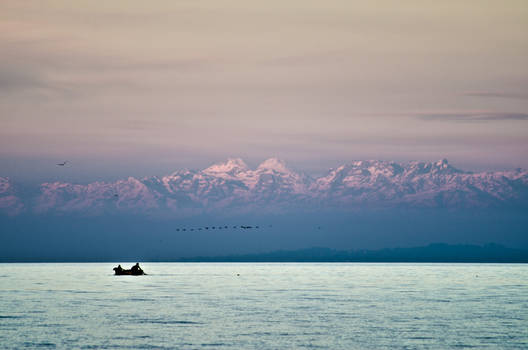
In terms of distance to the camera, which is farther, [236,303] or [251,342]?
[236,303]

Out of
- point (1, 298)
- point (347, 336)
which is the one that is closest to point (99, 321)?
point (347, 336)

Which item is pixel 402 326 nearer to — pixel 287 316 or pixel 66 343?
pixel 287 316

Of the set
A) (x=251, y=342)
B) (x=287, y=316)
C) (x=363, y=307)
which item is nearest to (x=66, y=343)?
(x=251, y=342)

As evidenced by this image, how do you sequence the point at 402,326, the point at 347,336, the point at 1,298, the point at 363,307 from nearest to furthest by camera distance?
the point at 347,336 → the point at 402,326 → the point at 363,307 → the point at 1,298

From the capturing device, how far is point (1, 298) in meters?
130

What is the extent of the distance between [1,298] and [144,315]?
4519 cm

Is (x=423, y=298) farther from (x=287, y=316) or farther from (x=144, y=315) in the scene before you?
(x=144, y=315)

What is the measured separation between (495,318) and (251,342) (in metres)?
38.8

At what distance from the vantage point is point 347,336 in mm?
76000

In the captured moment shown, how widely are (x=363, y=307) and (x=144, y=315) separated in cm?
3387

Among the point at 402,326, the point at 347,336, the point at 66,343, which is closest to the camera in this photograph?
the point at 66,343

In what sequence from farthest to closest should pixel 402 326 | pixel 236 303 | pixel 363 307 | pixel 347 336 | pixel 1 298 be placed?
pixel 1 298
pixel 236 303
pixel 363 307
pixel 402 326
pixel 347 336

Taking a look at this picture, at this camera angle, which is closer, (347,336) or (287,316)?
(347,336)

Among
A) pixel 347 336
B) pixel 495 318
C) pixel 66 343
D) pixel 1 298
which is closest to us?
pixel 66 343
